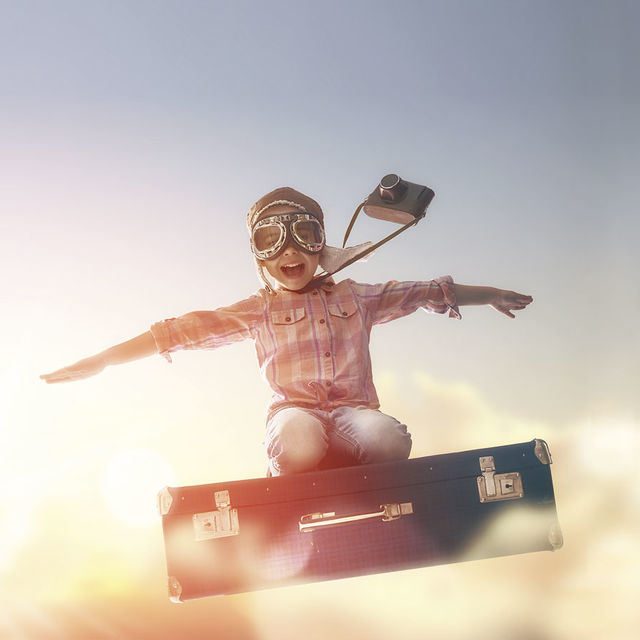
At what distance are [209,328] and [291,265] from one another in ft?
1.19

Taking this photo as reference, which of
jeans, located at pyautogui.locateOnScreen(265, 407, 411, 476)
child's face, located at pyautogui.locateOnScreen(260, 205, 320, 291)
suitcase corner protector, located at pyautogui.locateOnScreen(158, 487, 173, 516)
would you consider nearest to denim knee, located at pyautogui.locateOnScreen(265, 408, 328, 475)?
jeans, located at pyautogui.locateOnScreen(265, 407, 411, 476)

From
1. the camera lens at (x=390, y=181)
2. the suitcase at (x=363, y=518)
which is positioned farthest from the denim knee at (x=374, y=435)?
the camera lens at (x=390, y=181)

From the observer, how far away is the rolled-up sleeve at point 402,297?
2.70 meters

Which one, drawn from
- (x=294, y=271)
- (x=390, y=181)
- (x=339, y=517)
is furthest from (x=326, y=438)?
(x=390, y=181)

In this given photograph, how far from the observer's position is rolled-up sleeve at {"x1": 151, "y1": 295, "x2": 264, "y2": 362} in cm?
255

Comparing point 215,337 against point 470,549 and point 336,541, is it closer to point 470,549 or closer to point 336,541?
point 336,541

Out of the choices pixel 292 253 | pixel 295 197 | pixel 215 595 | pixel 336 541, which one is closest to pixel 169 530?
pixel 215 595

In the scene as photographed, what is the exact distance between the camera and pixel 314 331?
2.56 meters

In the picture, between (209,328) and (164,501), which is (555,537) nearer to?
(164,501)

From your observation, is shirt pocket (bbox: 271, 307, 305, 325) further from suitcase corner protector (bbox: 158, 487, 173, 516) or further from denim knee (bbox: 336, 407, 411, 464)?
suitcase corner protector (bbox: 158, 487, 173, 516)

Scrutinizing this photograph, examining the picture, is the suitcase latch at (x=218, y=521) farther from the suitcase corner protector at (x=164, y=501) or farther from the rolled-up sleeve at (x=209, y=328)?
the rolled-up sleeve at (x=209, y=328)

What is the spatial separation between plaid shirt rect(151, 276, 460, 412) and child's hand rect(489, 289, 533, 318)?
0.52 ft

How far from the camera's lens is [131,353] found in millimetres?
2504

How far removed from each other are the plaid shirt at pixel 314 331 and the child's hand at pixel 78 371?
209 mm
